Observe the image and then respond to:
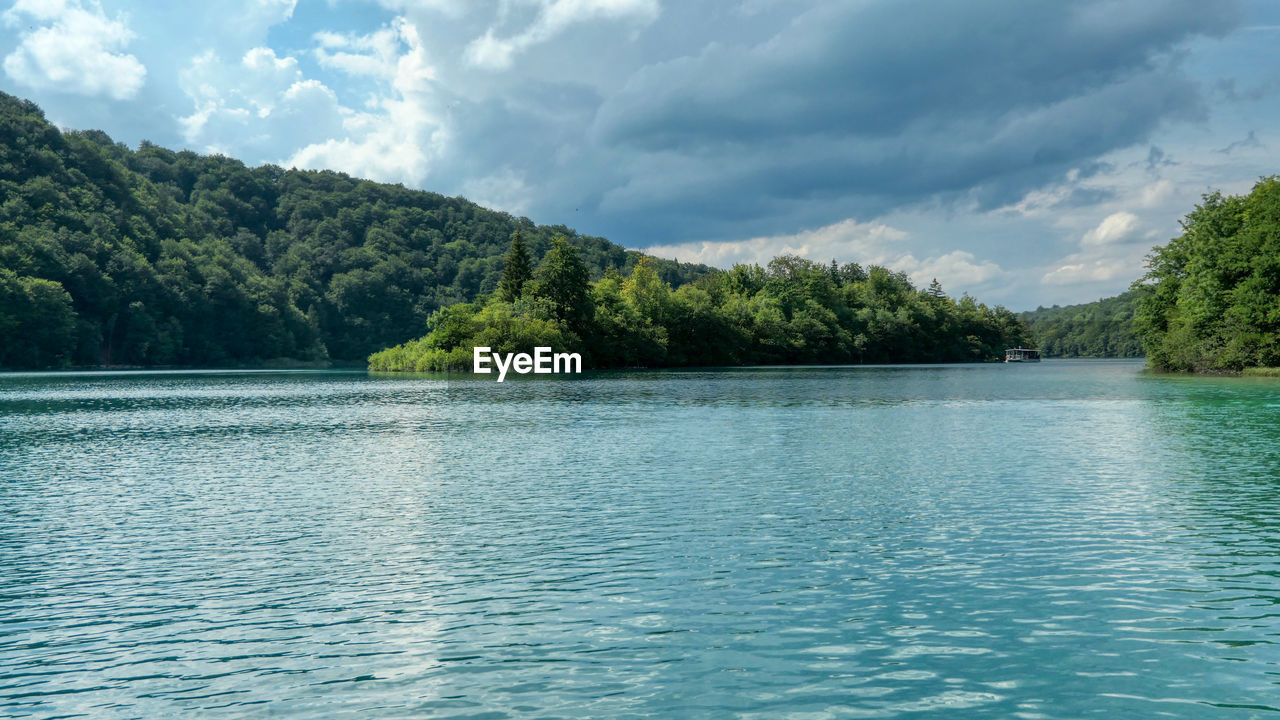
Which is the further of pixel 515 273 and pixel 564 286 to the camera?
pixel 515 273

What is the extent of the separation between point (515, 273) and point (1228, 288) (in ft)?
310

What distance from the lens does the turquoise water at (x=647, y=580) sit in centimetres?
1009

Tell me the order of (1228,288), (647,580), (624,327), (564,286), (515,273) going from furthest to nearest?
(624,327), (515,273), (564,286), (1228,288), (647,580)

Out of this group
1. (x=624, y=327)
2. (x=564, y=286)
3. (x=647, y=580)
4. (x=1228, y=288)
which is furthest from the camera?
(x=624, y=327)

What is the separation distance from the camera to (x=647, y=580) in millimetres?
14938

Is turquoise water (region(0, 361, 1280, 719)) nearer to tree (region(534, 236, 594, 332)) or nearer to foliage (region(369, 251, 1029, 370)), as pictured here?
foliage (region(369, 251, 1029, 370))

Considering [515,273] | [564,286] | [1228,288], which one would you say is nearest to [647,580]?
[1228,288]

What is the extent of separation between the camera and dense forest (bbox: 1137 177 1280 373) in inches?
3487

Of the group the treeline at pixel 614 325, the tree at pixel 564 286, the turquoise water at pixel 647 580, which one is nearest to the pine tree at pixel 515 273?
the treeline at pixel 614 325

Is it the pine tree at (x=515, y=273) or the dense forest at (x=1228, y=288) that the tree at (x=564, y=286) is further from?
the dense forest at (x=1228, y=288)

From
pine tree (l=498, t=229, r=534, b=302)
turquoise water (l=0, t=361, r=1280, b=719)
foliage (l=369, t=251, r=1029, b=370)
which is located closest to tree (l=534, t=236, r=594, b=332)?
foliage (l=369, t=251, r=1029, b=370)

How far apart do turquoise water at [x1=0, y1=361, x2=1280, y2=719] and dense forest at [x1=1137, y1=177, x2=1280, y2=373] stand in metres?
67.2

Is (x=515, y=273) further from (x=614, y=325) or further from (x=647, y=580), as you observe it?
(x=647, y=580)

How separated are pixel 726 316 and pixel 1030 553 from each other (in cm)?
15789
